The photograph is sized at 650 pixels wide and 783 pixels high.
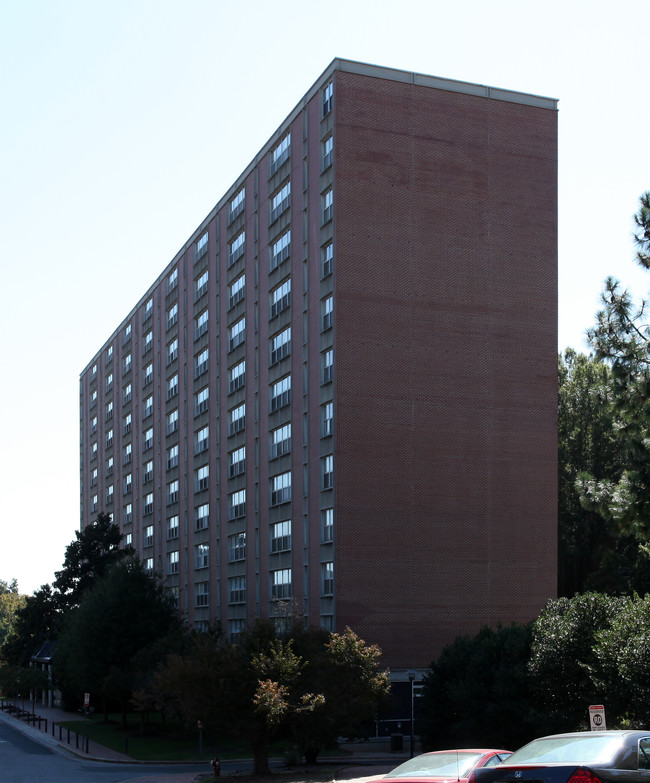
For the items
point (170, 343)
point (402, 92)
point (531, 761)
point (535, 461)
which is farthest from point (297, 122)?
point (531, 761)

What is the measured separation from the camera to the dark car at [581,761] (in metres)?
11.1

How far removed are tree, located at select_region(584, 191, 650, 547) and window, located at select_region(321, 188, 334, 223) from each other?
2925 cm

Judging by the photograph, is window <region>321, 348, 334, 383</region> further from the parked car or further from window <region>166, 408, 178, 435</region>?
the parked car

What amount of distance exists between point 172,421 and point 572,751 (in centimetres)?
6931

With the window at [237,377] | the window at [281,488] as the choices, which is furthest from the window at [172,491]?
the window at [281,488]

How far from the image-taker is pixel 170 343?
8062 cm

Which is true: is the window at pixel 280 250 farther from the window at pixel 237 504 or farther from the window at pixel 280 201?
the window at pixel 237 504

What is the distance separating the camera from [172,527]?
78.7m

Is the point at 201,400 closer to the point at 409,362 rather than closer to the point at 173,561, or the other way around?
the point at 173,561

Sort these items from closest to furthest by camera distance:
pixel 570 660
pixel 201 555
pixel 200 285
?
pixel 570 660
pixel 201 555
pixel 200 285

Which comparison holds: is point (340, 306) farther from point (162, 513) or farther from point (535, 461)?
point (162, 513)

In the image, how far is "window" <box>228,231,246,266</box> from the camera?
65.6 m

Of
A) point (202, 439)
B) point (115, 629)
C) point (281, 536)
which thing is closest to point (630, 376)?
point (281, 536)

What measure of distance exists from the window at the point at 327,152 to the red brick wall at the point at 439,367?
0.70 m
